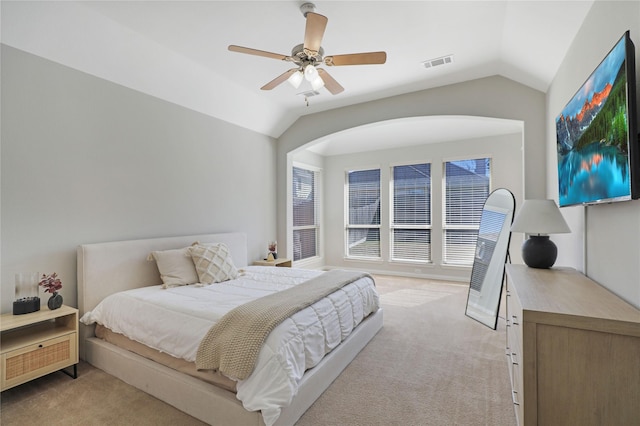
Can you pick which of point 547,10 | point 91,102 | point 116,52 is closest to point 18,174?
point 91,102

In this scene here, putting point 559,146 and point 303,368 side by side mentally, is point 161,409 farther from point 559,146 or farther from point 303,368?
point 559,146

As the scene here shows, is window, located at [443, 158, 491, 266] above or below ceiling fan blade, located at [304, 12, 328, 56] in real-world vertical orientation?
below

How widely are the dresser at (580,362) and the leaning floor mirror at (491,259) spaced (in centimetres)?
224

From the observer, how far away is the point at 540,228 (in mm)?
2258

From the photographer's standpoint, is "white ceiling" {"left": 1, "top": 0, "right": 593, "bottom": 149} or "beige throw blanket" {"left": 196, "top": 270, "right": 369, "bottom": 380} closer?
"beige throw blanket" {"left": 196, "top": 270, "right": 369, "bottom": 380}

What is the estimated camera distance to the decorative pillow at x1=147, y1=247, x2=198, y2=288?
10.0 feet

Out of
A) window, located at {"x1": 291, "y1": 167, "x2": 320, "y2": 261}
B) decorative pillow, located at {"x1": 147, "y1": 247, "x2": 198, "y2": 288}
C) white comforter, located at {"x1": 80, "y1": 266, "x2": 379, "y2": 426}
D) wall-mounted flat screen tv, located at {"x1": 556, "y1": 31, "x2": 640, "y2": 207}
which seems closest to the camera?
wall-mounted flat screen tv, located at {"x1": 556, "y1": 31, "x2": 640, "y2": 207}

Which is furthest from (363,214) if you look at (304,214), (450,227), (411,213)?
(450,227)

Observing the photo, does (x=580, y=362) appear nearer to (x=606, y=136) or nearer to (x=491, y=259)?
(x=606, y=136)

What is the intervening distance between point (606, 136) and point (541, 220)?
2.89 ft

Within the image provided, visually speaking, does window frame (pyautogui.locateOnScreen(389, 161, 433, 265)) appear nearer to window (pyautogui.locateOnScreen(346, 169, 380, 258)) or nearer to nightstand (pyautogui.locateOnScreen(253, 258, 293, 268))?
window (pyautogui.locateOnScreen(346, 169, 380, 258))

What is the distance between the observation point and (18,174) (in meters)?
2.46

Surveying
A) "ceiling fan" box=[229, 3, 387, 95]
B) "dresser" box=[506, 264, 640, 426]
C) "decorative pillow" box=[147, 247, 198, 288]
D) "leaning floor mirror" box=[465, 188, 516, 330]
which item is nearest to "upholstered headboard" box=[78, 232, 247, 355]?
"decorative pillow" box=[147, 247, 198, 288]

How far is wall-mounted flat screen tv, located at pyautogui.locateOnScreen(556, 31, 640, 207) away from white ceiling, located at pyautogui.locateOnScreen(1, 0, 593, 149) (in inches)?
33.3
